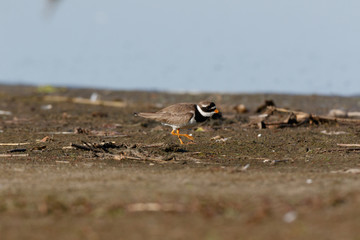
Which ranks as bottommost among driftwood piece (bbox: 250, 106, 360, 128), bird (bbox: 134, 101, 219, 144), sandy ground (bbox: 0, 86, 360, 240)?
sandy ground (bbox: 0, 86, 360, 240)

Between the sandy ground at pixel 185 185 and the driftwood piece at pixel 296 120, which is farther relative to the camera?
the driftwood piece at pixel 296 120

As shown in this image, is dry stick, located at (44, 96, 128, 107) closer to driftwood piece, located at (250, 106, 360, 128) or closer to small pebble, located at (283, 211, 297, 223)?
driftwood piece, located at (250, 106, 360, 128)

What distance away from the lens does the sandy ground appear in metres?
5.57

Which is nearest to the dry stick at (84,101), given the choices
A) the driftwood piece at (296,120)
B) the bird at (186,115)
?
the driftwood piece at (296,120)

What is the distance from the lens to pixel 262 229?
548 centimetres

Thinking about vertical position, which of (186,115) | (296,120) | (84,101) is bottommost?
(84,101)

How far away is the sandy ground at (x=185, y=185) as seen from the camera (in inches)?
219

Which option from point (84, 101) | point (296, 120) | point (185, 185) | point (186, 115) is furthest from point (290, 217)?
point (84, 101)

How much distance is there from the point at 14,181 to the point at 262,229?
3.50 meters

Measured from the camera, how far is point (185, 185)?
7219 millimetres

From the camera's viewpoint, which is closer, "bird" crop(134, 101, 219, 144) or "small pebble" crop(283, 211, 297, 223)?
"small pebble" crop(283, 211, 297, 223)

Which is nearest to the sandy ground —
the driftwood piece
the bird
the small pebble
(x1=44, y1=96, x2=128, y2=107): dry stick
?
the small pebble

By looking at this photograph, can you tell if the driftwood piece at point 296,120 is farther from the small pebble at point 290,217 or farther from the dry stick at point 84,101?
the dry stick at point 84,101

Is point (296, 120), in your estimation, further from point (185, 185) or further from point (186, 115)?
point (185, 185)
